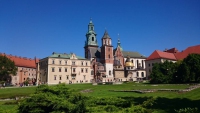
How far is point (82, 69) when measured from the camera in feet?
234

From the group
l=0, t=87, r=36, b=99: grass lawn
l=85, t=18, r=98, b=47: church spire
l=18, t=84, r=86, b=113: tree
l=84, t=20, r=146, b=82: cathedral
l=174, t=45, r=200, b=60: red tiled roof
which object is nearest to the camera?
l=18, t=84, r=86, b=113: tree

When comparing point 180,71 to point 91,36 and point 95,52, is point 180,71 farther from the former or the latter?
point 91,36

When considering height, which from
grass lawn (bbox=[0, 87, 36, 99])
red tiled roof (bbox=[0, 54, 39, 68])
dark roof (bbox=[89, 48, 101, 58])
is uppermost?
dark roof (bbox=[89, 48, 101, 58])

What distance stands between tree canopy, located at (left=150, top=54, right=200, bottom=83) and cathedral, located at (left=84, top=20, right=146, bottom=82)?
3069cm

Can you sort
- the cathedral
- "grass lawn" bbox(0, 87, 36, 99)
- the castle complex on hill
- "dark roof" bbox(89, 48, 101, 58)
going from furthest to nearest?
"dark roof" bbox(89, 48, 101, 58) < the cathedral < the castle complex on hill < "grass lawn" bbox(0, 87, 36, 99)

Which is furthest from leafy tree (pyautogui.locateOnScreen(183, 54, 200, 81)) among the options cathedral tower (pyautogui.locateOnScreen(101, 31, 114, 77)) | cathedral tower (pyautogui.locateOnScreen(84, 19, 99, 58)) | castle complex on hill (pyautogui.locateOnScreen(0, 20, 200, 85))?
cathedral tower (pyautogui.locateOnScreen(84, 19, 99, 58))

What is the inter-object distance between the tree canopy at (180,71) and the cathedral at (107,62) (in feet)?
101

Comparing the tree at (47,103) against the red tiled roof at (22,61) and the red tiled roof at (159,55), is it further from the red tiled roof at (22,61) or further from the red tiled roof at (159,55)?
the red tiled roof at (22,61)

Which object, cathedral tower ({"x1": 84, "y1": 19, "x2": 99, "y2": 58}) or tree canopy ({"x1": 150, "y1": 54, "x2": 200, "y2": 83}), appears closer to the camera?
tree canopy ({"x1": 150, "y1": 54, "x2": 200, "y2": 83})

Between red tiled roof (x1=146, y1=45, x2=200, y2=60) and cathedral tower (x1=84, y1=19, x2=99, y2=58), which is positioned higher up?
cathedral tower (x1=84, y1=19, x2=99, y2=58)

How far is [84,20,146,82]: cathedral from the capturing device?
78188 millimetres

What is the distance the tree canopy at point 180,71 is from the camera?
133 ft

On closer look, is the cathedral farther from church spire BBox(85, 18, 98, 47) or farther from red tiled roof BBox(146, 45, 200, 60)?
red tiled roof BBox(146, 45, 200, 60)

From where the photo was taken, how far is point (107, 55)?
81.0 m
